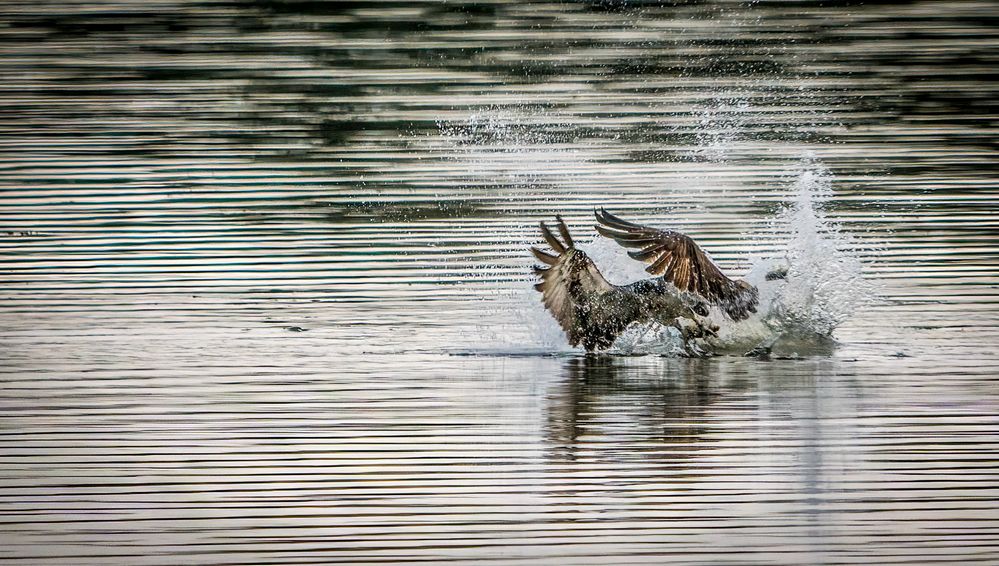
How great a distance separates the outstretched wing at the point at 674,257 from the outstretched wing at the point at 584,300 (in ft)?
0.80

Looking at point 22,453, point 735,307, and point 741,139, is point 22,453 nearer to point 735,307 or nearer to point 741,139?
point 735,307

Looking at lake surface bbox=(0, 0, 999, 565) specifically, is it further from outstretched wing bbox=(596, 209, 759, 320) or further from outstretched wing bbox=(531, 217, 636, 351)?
outstretched wing bbox=(596, 209, 759, 320)

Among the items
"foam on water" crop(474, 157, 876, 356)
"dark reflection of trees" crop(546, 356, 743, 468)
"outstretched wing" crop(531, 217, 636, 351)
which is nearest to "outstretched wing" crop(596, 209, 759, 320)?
"foam on water" crop(474, 157, 876, 356)

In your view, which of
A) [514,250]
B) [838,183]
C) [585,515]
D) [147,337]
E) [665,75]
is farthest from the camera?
[665,75]

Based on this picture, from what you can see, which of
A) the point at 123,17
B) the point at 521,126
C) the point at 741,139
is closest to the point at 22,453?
the point at 521,126

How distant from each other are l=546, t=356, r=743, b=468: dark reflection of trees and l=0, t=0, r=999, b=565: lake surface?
0.03 m

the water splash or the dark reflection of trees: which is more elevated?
the water splash

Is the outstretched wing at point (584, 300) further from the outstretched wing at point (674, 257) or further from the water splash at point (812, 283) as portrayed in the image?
the water splash at point (812, 283)

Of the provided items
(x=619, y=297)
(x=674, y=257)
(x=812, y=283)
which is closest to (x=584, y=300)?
(x=619, y=297)

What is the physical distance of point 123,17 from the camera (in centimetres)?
1273

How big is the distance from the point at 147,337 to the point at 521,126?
13.8ft

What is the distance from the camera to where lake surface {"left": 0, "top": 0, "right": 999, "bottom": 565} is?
12.5 feet

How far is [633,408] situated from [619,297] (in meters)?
1.72

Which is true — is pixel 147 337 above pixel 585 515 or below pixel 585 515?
above
